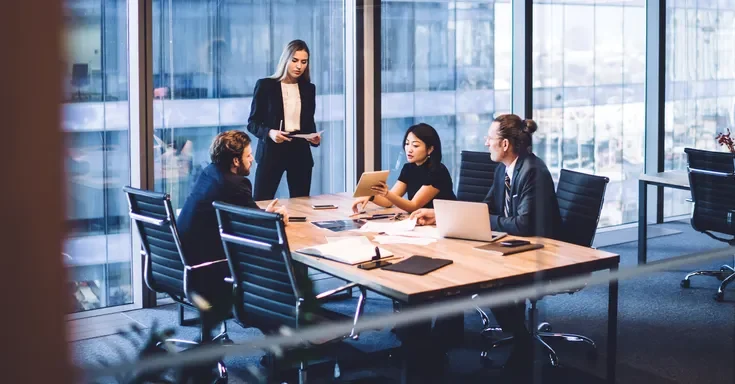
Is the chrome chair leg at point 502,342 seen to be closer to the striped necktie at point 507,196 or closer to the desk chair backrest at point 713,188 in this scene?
the striped necktie at point 507,196

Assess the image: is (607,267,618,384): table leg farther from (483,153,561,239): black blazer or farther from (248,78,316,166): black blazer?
(248,78,316,166): black blazer

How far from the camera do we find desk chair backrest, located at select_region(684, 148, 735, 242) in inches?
147

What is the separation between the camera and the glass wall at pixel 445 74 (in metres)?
4.37

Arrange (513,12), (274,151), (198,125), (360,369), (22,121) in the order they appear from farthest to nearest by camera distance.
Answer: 1. (513,12)
2. (274,151)
3. (198,125)
4. (360,369)
5. (22,121)

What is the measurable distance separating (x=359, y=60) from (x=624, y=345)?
2049 mm

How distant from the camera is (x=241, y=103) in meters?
3.90

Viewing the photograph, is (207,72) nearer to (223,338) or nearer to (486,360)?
(486,360)

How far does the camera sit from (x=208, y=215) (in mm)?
2938

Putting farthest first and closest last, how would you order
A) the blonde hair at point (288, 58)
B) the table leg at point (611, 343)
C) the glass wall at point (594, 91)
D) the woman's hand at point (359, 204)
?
1. the glass wall at point (594, 91)
2. the blonde hair at point (288, 58)
3. the woman's hand at point (359, 204)
4. the table leg at point (611, 343)

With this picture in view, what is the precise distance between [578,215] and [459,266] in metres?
1.01

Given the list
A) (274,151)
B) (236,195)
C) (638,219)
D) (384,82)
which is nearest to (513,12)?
(384,82)

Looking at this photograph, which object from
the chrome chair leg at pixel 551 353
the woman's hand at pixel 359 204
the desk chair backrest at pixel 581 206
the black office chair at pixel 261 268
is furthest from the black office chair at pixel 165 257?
the desk chair backrest at pixel 581 206

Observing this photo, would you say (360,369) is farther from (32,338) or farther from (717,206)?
(32,338)

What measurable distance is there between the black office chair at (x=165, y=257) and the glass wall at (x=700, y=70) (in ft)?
6.06
